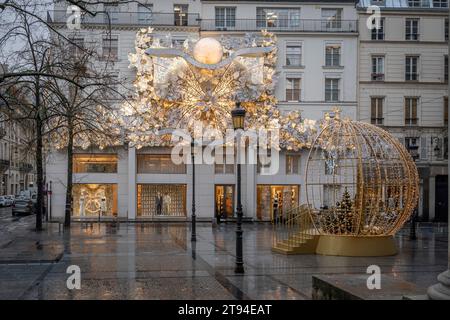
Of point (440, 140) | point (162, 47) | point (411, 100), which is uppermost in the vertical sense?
point (162, 47)

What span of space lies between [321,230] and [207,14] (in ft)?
89.8

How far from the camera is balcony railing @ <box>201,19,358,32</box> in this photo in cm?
4644

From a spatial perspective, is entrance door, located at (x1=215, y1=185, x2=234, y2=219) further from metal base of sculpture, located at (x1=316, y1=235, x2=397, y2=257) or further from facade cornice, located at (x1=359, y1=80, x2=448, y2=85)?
metal base of sculpture, located at (x1=316, y1=235, x2=397, y2=257)

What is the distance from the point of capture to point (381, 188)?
2183 centimetres


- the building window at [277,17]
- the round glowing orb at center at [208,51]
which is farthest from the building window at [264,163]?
the round glowing orb at center at [208,51]

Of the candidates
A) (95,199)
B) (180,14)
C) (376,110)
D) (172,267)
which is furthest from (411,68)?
(172,267)

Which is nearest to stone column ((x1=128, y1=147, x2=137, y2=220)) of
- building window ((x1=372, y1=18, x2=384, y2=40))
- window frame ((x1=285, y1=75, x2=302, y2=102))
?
window frame ((x1=285, y1=75, x2=302, y2=102))

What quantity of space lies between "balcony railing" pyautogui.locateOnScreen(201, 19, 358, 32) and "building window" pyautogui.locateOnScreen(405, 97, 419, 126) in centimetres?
680

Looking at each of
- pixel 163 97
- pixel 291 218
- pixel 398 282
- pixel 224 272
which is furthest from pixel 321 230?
pixel 163 97

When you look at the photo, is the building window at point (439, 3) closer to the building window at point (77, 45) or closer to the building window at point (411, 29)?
the building window at point (411, 29)

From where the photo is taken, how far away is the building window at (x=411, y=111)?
47.5m
